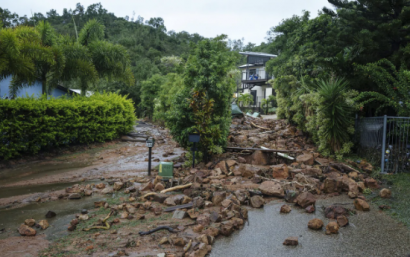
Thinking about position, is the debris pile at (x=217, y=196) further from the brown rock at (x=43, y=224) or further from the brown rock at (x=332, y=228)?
the brown rock at (x=43, y=224)

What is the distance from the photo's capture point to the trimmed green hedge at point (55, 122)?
11.0m

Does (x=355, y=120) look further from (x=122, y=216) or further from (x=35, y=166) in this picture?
(x=35, y=166)

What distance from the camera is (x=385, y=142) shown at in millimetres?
8039

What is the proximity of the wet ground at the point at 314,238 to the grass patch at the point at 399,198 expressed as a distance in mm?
209

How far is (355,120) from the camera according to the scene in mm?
10016

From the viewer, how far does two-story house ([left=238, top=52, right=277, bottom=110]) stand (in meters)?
38.8

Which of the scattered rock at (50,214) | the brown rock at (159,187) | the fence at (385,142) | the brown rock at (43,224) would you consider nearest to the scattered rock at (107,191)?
the brown rock at (159,187)

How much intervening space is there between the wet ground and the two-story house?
3301cm

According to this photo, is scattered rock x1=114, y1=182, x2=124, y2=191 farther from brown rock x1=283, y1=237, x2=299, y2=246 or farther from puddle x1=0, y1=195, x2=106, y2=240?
brown rock x1=283, y1=237, x2=299, y2=246

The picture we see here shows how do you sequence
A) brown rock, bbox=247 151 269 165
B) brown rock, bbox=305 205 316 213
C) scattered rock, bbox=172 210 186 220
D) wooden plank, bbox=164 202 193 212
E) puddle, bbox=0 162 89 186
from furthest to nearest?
brown rock, bbox=247 151 269 165 < puddle, bbox=0 162 89 186 < wooden plank, bbox=164 202 193 212 < brown rock, bbox=305 205 316 213 < scattered rock, bbox=172 210 186 220

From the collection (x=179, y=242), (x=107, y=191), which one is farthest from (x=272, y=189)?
(x=107, y=191)

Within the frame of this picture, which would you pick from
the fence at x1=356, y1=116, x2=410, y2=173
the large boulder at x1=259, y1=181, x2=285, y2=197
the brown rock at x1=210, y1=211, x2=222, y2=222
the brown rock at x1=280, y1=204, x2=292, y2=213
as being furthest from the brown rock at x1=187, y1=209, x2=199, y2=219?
the fence at x1=356, y1=116, x2=410, y2=173

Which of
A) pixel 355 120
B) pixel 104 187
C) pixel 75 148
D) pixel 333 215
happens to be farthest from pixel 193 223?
pixel 75 148

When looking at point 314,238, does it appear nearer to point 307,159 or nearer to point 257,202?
point 257,202
